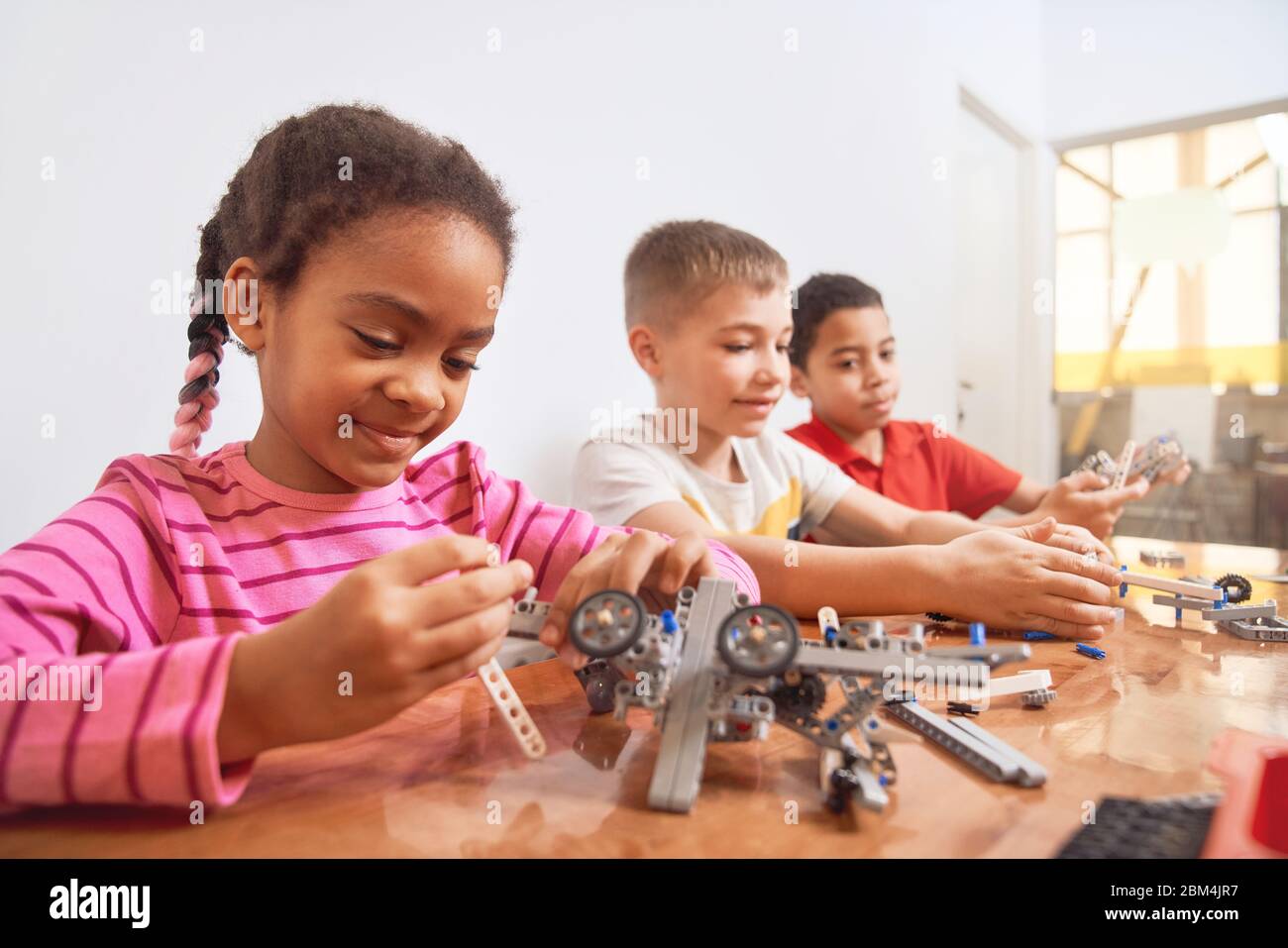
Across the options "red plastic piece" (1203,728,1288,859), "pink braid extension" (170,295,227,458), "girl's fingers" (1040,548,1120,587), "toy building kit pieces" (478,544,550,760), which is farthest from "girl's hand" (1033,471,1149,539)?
"pink braid extension" (170,295,227,458)

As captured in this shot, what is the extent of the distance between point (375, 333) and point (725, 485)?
2.41ft

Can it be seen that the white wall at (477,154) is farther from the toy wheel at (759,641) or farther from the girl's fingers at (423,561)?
the toy wheel at (759,641)

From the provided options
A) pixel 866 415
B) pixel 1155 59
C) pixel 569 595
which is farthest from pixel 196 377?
pixel 1155 59

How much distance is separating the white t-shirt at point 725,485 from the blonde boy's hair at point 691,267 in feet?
0.76

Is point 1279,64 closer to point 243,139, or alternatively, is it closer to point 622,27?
point 622,27

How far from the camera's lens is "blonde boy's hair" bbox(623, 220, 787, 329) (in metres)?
1.31

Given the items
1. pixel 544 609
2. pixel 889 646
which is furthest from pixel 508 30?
pixel 889 646

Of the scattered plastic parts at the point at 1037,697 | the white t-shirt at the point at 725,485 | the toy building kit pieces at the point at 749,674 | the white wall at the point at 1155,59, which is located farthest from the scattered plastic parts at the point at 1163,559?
the white wall at the point at 1155,59

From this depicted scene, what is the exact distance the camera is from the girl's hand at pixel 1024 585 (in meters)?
0.88

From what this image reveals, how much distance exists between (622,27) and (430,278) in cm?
108

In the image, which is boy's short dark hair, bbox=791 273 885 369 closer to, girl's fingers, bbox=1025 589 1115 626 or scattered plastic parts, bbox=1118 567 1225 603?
scattered plastic parts, bbox=1118 567 1225 603

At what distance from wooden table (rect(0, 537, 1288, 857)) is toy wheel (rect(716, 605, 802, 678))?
0.08 metres

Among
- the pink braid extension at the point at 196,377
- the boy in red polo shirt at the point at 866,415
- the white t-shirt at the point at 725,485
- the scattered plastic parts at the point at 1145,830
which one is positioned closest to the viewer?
the scattered plastic parts at the point at 1145,830
